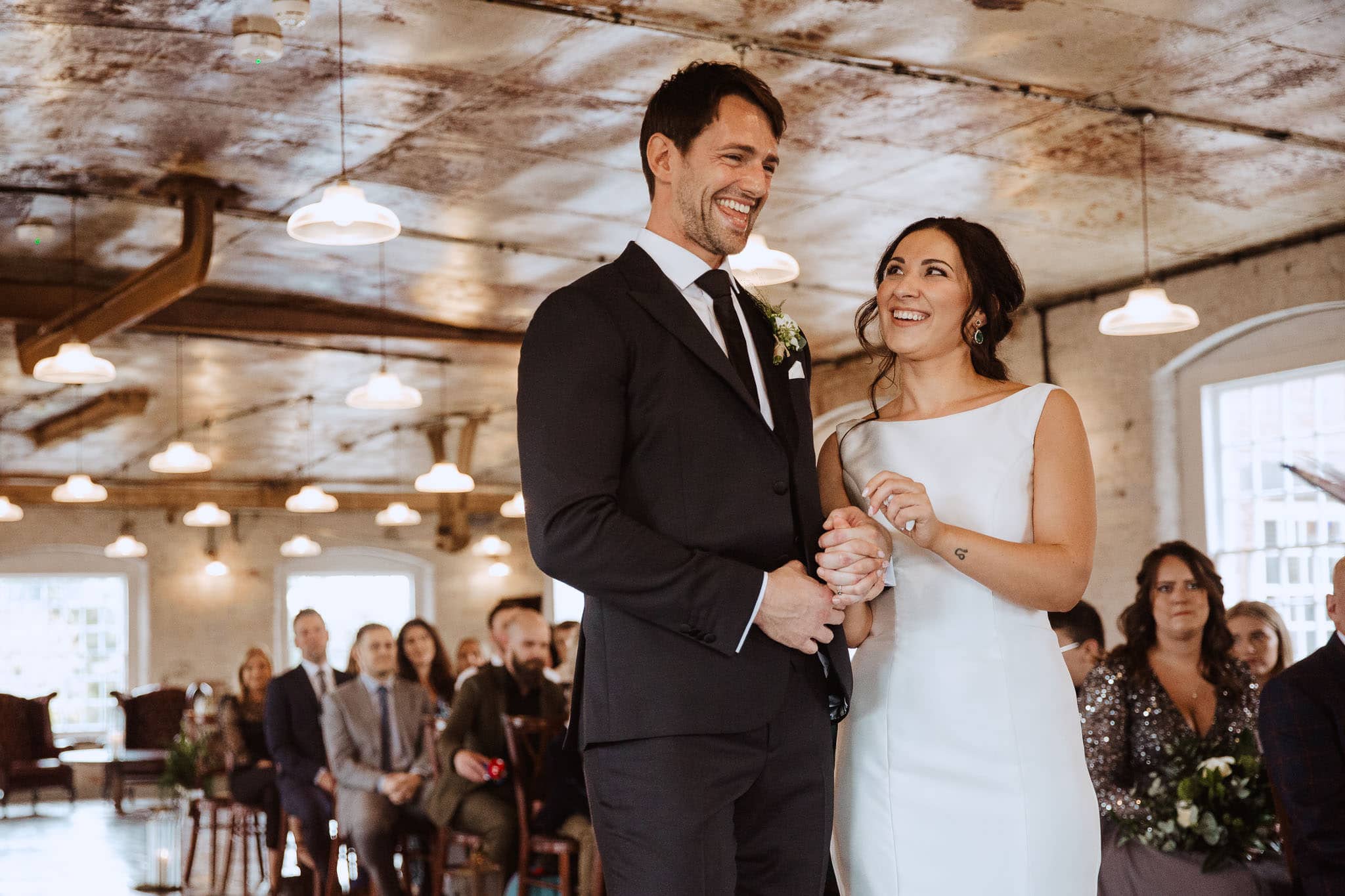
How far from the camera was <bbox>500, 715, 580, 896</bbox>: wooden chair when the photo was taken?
5.46 metres

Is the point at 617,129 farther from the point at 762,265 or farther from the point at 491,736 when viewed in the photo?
the point at 491,736

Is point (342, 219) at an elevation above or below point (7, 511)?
above

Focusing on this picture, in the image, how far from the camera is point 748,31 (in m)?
5.32

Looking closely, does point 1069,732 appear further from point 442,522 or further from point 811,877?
point 442,522

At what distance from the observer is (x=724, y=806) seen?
1852mm

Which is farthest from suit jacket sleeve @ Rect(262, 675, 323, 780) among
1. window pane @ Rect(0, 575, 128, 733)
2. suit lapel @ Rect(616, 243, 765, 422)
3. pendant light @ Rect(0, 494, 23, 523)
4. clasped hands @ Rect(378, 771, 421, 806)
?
window pane @ Rect(0, 575, 128, 733)

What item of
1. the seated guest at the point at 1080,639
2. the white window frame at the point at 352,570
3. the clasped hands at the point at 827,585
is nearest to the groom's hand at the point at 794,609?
the clasped hands at the point at 827,585

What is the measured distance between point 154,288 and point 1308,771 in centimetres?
637

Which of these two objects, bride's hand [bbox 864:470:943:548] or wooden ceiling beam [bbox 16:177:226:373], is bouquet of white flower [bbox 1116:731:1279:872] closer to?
bride's hand [bbox 864:470:943:548]

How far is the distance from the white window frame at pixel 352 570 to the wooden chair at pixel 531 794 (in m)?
14.1

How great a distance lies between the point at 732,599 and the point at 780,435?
12.4 inches

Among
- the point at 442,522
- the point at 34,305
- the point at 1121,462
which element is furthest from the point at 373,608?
the point at 1121,462

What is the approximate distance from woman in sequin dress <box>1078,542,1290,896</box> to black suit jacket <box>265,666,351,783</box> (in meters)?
4.30

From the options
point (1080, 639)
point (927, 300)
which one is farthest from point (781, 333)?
point (1080, 639)
